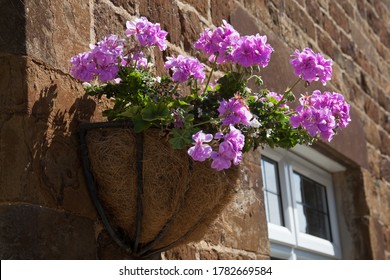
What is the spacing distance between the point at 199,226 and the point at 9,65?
2.54 ft

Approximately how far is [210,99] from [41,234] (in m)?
0.65

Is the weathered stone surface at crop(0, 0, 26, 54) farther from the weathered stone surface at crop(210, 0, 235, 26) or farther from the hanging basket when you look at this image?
the weathered stone surface at crop(210, 0, 235, 26)

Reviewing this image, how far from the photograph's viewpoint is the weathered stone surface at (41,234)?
2.05 metres

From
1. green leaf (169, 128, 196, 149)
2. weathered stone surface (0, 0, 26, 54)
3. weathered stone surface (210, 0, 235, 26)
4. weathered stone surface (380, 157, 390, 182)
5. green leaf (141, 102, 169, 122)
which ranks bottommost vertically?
green leaf (169, 128, 196, 149)

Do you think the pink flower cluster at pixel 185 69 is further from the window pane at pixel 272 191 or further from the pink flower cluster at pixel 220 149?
the window pane at pixel 272 191

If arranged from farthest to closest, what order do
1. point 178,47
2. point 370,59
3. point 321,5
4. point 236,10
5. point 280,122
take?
point 370,59, point 321,5, point 236,10, point 178,47, point 280,122

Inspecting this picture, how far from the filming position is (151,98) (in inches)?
90.1

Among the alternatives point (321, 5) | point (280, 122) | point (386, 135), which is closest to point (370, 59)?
point (386, 135)

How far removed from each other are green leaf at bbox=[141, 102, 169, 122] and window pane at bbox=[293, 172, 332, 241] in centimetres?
228

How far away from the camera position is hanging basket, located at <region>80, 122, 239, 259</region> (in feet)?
7.43

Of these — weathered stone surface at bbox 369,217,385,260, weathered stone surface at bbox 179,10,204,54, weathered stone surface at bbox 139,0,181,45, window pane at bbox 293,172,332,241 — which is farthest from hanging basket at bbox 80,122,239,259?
weathered stone surface at bbox 369,217,385,260

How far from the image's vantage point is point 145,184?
227 centimetres

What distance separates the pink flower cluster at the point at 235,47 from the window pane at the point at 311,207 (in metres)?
2.14
